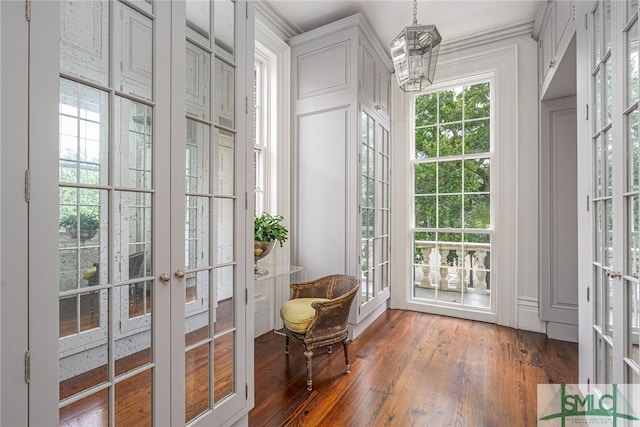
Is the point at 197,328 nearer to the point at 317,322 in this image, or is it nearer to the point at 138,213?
the point at 138,213

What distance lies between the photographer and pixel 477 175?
3.61 m

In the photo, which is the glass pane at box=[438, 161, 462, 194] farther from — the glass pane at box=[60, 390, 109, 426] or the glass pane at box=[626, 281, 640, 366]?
the glass pane at box=[60, 390, 109, 426]

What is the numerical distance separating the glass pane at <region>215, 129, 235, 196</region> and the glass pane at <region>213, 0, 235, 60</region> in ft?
1.38

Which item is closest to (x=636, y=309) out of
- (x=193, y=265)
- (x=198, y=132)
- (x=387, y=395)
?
(x=387, y=395)

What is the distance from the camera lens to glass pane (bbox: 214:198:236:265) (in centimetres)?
157

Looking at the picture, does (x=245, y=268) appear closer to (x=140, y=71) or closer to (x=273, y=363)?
(x=140, y=71)

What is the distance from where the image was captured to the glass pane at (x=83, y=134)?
1.03 metres

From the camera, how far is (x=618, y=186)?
1.38 m

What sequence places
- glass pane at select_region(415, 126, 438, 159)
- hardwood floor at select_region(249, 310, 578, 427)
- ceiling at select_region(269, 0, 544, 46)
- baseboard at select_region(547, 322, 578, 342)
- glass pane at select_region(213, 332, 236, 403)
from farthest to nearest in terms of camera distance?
glass pane at select_region(415, 126, 438, 159)
baseboard at select_region(547, 322, 578, 342)
ceiling at select_region(269, 0, 544, 46)
hardwood floor at select_region(249, 310, 578, 427)
glass pane at select_region(213, 332, 236, 403)

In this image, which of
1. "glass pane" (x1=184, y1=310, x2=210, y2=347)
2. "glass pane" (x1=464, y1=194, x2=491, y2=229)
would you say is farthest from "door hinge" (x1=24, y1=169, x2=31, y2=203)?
"glass pane" (x1=464, y1=194, x2=491, y2=229)

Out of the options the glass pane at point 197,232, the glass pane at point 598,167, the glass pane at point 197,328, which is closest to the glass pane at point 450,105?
the glass pane at point 598,167

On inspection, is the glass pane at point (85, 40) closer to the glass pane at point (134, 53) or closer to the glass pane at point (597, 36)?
the glass pane at point (134, 53)

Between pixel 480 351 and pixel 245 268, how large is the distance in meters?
2.35

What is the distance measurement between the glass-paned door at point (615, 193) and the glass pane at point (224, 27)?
1.79m
